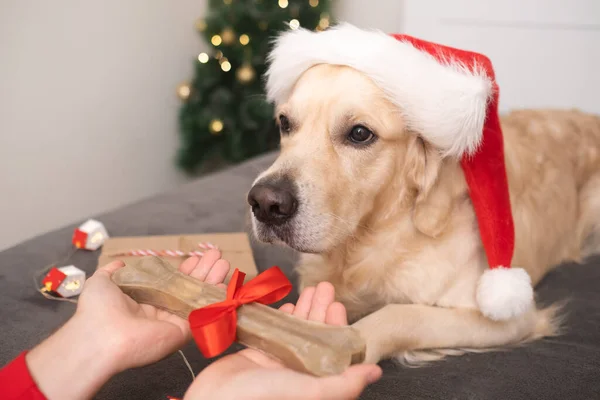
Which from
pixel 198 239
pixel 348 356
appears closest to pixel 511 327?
pixel 348 356

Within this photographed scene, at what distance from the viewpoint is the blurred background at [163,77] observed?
302cm

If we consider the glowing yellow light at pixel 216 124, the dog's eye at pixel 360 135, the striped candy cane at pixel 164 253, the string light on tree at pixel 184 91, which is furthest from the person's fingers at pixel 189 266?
the string light on tree at pixel 184 91

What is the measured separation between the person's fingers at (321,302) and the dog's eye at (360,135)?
17.2 inches

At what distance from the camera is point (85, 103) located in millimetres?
3355

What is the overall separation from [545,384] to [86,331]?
41.0 inches

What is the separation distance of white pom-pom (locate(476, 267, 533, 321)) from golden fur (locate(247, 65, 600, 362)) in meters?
0.10

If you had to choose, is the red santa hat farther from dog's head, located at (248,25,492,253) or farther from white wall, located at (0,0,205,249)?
white wall, located at (0,0,205,249)

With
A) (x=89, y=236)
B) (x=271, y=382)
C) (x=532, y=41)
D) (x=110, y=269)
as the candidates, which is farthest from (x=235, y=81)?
(x=271, y=382)

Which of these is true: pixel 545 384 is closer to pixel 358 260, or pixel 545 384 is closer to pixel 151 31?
pixel 358 260

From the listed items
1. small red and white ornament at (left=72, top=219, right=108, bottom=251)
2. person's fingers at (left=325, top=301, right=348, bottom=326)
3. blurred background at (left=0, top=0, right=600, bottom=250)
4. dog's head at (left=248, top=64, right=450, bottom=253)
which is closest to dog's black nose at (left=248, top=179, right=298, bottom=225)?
dog's head at (left=248, top=64, right=450, bottom=253)

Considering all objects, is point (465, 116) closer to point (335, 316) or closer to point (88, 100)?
point (335, 316)

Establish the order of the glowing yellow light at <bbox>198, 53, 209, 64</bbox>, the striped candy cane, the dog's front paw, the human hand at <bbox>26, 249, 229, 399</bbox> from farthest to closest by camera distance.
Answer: the glowing yellow light at <bbox>198, 53, 209, 64</bbox>
the striped candy cane
the dog's front paw
the human hand at <bbox>26, 249, 229, 399</bbox>

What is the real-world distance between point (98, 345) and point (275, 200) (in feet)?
1.67

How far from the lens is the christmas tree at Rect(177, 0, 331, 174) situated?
3.59 metres
